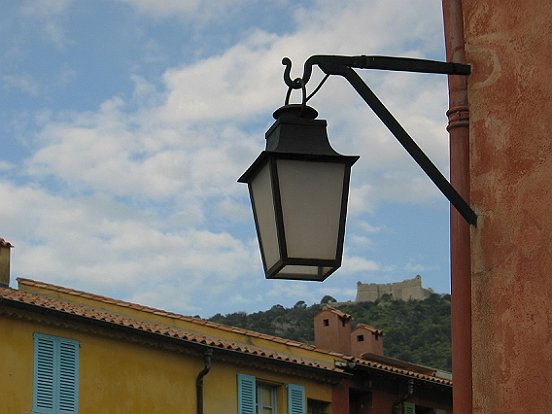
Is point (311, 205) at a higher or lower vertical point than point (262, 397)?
lower

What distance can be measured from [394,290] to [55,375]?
3253 inches

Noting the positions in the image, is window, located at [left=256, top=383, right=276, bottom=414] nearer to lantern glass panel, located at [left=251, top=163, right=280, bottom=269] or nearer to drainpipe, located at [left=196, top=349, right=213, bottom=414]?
drainpipe, located at [left=196, top=349, right=213, bottom=414]

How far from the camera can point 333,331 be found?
108 ft

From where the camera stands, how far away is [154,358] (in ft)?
83.6

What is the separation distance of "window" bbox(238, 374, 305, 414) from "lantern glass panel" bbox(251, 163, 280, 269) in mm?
22083

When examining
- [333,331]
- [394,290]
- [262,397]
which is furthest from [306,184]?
[394,290]

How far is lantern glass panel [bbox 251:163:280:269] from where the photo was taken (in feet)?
17.1

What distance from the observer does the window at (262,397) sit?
2731 centimetres

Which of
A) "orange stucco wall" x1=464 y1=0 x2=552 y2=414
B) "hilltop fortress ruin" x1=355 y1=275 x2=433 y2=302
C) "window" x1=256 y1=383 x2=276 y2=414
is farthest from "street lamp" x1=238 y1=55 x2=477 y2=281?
"hilltop fortress ruin" x1=355 y1=275 x2=433 y2=302

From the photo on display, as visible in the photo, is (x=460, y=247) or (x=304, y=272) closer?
(x=304, y=272)

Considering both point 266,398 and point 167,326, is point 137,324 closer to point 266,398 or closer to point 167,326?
point 167,326

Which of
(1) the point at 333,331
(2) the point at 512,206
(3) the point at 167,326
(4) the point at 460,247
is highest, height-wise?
(1) the point at 333,331

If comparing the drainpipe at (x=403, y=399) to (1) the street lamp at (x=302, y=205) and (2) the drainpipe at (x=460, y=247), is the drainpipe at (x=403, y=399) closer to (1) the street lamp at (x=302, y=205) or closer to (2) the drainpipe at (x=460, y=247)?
(2) the drainpipe at (x=460, y=247)

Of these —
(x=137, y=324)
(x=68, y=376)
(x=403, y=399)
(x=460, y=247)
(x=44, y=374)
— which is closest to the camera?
(x=460, y=247)
